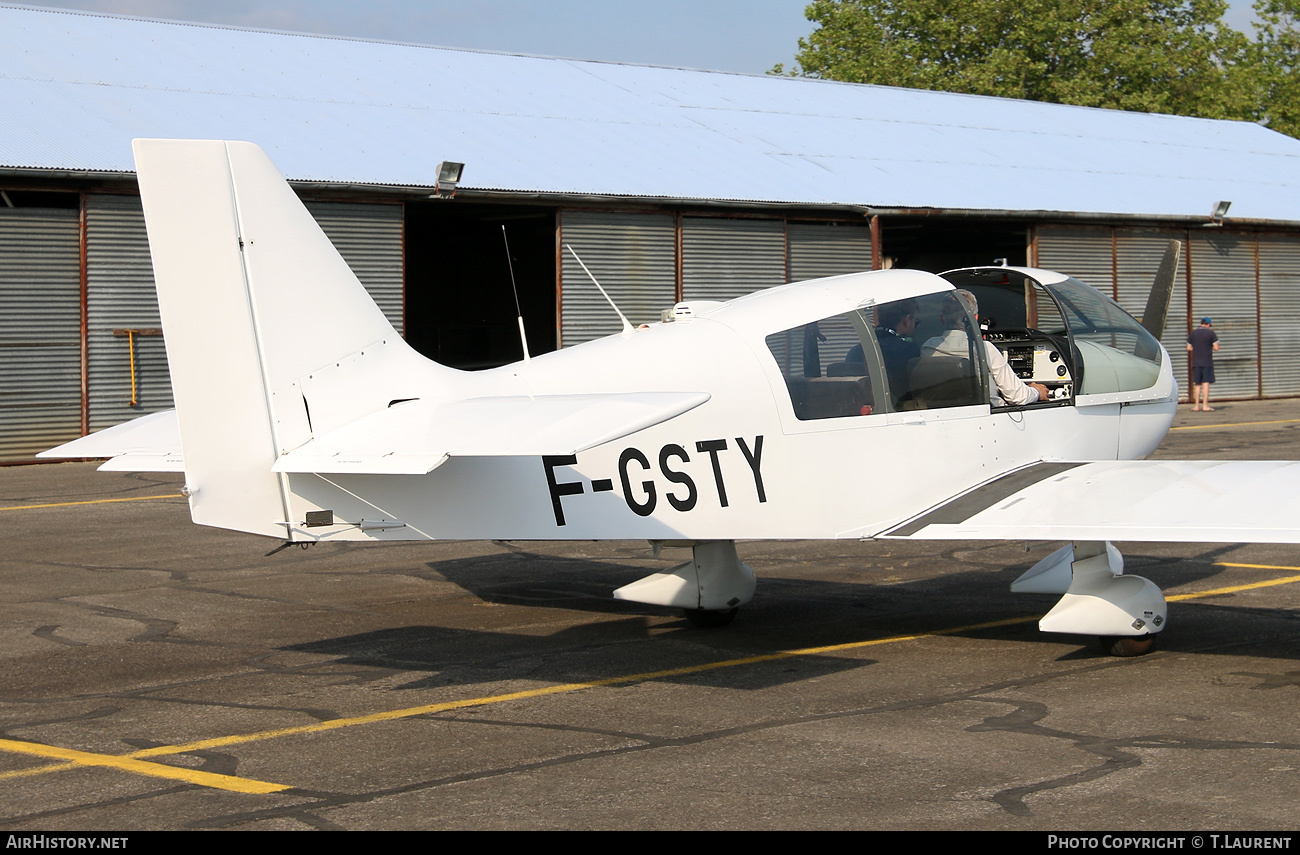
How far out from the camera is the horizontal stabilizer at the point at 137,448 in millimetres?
7988

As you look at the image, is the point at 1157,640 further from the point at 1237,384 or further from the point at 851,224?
the point at 1237,384

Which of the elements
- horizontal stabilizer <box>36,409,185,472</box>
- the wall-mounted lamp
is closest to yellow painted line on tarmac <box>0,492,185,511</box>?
the wall-mounted lamp

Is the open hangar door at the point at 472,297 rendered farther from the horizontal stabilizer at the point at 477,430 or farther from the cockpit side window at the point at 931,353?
the horizontal stabilizer at the point at 477,430

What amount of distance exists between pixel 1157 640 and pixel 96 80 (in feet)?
69.1

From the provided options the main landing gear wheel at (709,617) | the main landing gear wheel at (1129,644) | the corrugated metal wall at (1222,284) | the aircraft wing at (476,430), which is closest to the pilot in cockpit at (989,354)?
the main landing gear wheel at (1129,644)

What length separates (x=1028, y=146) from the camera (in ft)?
117

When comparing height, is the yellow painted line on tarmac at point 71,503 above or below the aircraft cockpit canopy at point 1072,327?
below

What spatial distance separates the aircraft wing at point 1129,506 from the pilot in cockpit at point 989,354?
21.4 inches

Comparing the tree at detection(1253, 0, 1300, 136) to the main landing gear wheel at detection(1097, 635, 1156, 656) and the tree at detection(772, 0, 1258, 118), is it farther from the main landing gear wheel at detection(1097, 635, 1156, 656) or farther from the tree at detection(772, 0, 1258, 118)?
the main landing gear wheel at detection(1097, 635, 1156, 656)

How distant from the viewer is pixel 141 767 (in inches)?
245

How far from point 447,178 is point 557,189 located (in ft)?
8.04

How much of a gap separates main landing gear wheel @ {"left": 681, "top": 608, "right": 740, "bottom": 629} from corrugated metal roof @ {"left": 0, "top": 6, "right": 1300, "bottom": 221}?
15883 mm

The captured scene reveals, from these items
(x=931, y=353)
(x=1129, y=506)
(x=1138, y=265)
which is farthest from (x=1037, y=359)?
(x=1138, y=265)
